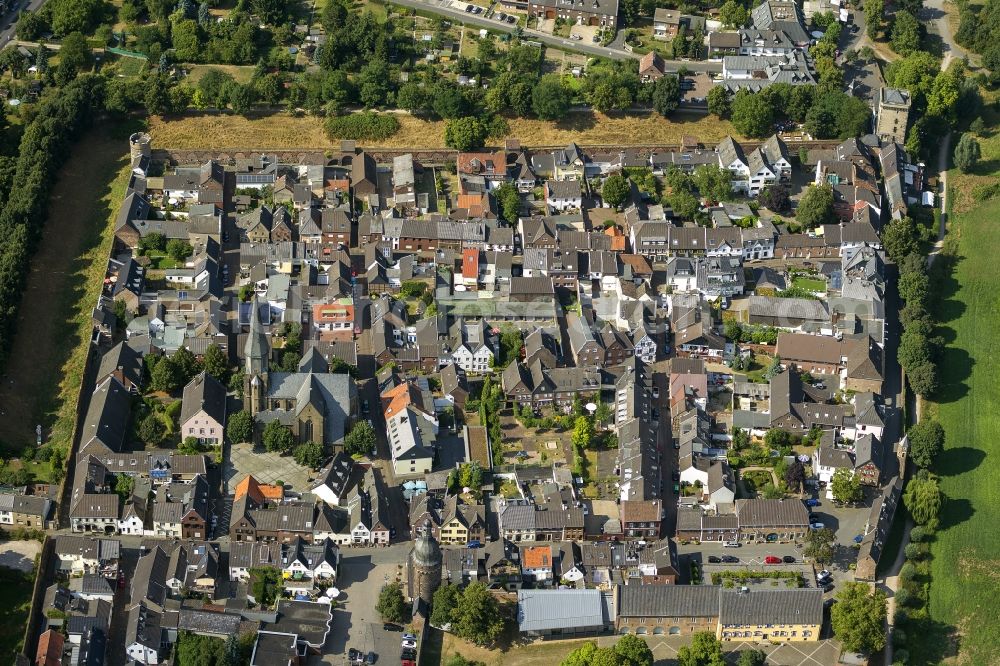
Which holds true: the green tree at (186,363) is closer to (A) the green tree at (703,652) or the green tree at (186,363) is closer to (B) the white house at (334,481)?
(B) the white house at (334,481)

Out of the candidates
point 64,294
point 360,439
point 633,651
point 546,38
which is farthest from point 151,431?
point 546,38

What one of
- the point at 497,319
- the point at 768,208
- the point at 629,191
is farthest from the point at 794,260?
the point at 497,319

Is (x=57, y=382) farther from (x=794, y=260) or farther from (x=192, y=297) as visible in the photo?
(x=794, y=260)

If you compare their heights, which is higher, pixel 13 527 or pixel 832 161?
pixel 832 161

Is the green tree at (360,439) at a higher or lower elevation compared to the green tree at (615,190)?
lower

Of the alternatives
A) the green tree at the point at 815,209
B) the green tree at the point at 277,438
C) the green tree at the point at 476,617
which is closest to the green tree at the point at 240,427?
the green tree at the point at 277,438
